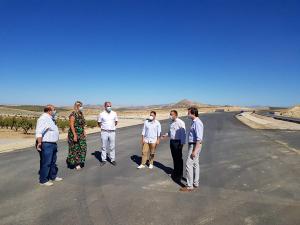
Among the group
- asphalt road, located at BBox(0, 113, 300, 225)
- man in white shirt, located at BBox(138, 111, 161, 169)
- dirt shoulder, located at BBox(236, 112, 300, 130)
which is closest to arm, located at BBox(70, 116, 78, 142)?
asphalt road, located at BBox(0, 113, 300, 225)

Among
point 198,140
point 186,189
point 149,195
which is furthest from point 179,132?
point 149,195

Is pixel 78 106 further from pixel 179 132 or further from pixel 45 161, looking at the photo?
pixel 179 132

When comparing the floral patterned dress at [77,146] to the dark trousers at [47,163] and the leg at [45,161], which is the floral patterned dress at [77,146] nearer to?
the dark trousers at [47,163]

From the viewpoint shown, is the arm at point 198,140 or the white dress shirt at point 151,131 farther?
the white dress shirt at point 151,131

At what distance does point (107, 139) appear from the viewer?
10.1 m

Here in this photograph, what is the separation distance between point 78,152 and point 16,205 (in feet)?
11.2

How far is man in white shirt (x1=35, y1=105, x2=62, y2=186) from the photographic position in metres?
7.45

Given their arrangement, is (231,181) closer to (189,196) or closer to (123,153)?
(189,196)

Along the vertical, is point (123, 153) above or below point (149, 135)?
below

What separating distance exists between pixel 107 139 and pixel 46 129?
2789 millimetres

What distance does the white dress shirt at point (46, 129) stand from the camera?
745 centimetres

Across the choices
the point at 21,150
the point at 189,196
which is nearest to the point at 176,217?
the point at 189,196

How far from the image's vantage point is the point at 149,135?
9.45 metres

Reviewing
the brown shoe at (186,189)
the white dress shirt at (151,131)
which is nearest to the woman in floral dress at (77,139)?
the white dress shirt at (151,131)
